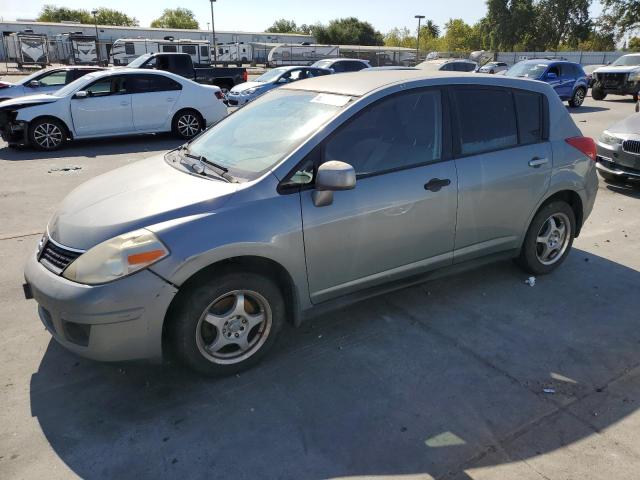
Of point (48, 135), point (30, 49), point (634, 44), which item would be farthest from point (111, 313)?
point (634, 44)

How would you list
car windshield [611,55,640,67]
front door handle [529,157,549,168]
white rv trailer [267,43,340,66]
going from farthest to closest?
white rv trailer [267,43,340,66] < car windshield [611,55,640,67] < front door handle [529,157,549,168]

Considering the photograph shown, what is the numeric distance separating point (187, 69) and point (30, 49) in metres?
27.5

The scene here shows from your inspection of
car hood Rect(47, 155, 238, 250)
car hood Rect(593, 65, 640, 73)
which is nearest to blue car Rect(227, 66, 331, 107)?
car hood Rect(593, 65, 640, 73)

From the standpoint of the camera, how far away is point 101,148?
11.2m

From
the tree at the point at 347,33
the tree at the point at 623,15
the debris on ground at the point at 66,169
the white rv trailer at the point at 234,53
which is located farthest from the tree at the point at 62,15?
the debris on ground at the point at 66,169

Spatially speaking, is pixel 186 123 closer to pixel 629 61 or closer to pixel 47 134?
pixel 47 134

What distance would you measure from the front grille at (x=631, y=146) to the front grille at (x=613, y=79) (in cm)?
1677

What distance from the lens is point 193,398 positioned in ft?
9.97

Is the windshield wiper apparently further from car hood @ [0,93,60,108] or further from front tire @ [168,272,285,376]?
car hood @ [0,93,60,108]

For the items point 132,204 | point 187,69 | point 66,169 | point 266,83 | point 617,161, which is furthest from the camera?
point 187,69

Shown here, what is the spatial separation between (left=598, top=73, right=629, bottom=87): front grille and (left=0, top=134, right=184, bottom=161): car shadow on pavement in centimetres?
1873

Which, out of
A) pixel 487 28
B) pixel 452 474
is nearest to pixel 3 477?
pixel 452 474

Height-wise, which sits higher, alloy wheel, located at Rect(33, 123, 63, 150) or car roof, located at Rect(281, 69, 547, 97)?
car roof, located at Rect(281, 69, 547, 97)

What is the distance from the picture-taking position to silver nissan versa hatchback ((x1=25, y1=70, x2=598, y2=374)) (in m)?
2.83
